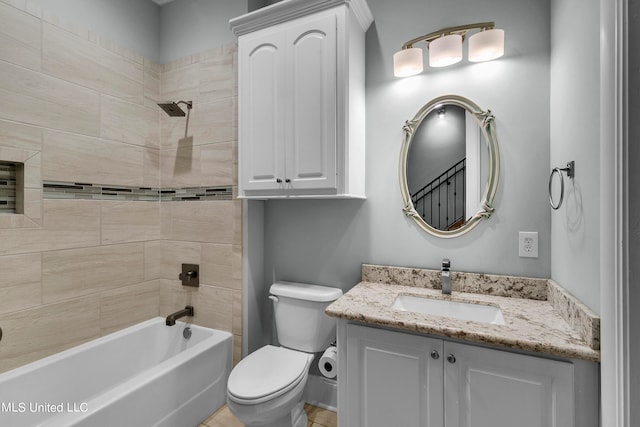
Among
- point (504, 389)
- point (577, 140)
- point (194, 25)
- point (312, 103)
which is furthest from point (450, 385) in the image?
point (194, 25)

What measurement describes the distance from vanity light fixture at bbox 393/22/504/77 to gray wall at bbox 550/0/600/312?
0.84ft

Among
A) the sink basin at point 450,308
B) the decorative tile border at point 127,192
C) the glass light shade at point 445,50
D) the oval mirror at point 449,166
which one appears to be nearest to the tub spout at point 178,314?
the decorative tile border at point 127,192

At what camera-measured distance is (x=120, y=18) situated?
2104 millimetres

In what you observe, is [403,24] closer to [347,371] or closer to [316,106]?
[316,106]

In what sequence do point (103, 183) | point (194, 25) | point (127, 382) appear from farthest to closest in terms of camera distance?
point (194, 25) → point (103, 183) → point (127, 382)

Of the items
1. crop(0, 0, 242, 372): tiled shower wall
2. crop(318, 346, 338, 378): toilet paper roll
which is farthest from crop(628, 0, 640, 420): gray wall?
crop(0, 0, 242, 372): tiled shower wall

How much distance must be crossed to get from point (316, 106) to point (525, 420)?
1.57m

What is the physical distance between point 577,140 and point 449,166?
0.57 meters

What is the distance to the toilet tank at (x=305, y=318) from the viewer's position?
180 cm

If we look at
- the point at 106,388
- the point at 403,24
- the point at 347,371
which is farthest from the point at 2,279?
the point at 403,24

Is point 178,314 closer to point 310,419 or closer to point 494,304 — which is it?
point 310,419

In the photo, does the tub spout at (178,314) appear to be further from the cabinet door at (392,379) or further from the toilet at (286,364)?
the cabinet door at (392,379)

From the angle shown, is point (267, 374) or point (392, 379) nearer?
point (392, 379)

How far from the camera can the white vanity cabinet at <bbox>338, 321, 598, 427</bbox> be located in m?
1.02
